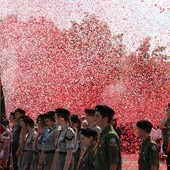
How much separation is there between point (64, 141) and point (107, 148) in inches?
111

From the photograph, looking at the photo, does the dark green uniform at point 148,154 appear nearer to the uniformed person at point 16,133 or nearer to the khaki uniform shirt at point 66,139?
the khaki uniform shirt at point 66,139

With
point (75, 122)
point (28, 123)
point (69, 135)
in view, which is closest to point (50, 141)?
point (69, 135)

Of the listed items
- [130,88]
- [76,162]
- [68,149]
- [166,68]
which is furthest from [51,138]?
[166,68]

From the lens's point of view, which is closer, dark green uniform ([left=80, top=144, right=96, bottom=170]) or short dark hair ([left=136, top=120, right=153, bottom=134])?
dark green uniform ([left=80, top=144, right=96, bottom=170])

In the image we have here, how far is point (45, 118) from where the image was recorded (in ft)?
42.7

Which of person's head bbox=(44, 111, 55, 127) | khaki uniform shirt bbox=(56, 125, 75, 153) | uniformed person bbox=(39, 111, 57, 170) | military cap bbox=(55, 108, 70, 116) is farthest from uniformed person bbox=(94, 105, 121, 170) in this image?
person's head bbox=(44, 111, 55, 127)

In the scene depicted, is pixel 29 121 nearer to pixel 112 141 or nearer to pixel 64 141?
pixel 64 141

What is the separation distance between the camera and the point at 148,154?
10.0 m

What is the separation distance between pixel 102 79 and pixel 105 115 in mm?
25274

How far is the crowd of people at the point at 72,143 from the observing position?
354 inches

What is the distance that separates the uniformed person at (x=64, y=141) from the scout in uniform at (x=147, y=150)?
1734 millimetres

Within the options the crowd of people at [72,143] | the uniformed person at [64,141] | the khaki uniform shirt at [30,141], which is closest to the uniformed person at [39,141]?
the crowd of people at [72,143]

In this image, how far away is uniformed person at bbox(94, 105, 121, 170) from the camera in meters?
8.89

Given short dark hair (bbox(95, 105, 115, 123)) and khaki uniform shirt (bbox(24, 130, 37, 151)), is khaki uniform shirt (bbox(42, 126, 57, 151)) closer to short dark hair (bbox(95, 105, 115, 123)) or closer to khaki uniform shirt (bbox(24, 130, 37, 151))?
khaki uniform shirt (bbox(24, 130, 37, 151))
